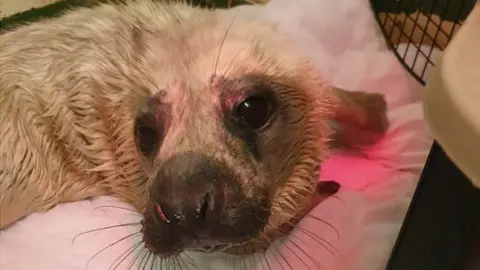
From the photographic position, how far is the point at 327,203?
4.05ft

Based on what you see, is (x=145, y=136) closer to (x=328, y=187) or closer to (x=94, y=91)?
(x=94, y=91)

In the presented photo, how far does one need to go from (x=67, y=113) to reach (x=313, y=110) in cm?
43

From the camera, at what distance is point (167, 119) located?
1.05 m

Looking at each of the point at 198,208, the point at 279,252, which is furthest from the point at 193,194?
the point at 279,252

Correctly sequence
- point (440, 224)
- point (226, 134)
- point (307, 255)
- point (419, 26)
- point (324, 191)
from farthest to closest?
point (419, 26) < point (324, 191) < point (307, 255) < point (226, 134) < point (440, 224)

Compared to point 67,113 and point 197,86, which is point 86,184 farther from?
point 197,86

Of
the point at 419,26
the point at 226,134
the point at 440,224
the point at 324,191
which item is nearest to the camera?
the point at 440,224

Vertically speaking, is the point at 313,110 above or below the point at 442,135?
below

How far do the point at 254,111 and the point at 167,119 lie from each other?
5.2 inches

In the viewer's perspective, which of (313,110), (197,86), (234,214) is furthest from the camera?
(313,110)

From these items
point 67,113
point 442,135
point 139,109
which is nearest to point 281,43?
point 139,109

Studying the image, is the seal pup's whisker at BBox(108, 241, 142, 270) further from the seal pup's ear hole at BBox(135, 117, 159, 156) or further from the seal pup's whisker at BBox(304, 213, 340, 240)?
the seal pup's whisker at BBox(304, 213, 340, 240)

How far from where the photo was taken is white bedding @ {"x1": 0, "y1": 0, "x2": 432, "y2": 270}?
45.2 inches

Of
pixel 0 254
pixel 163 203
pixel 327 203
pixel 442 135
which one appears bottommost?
pixel 0 254
